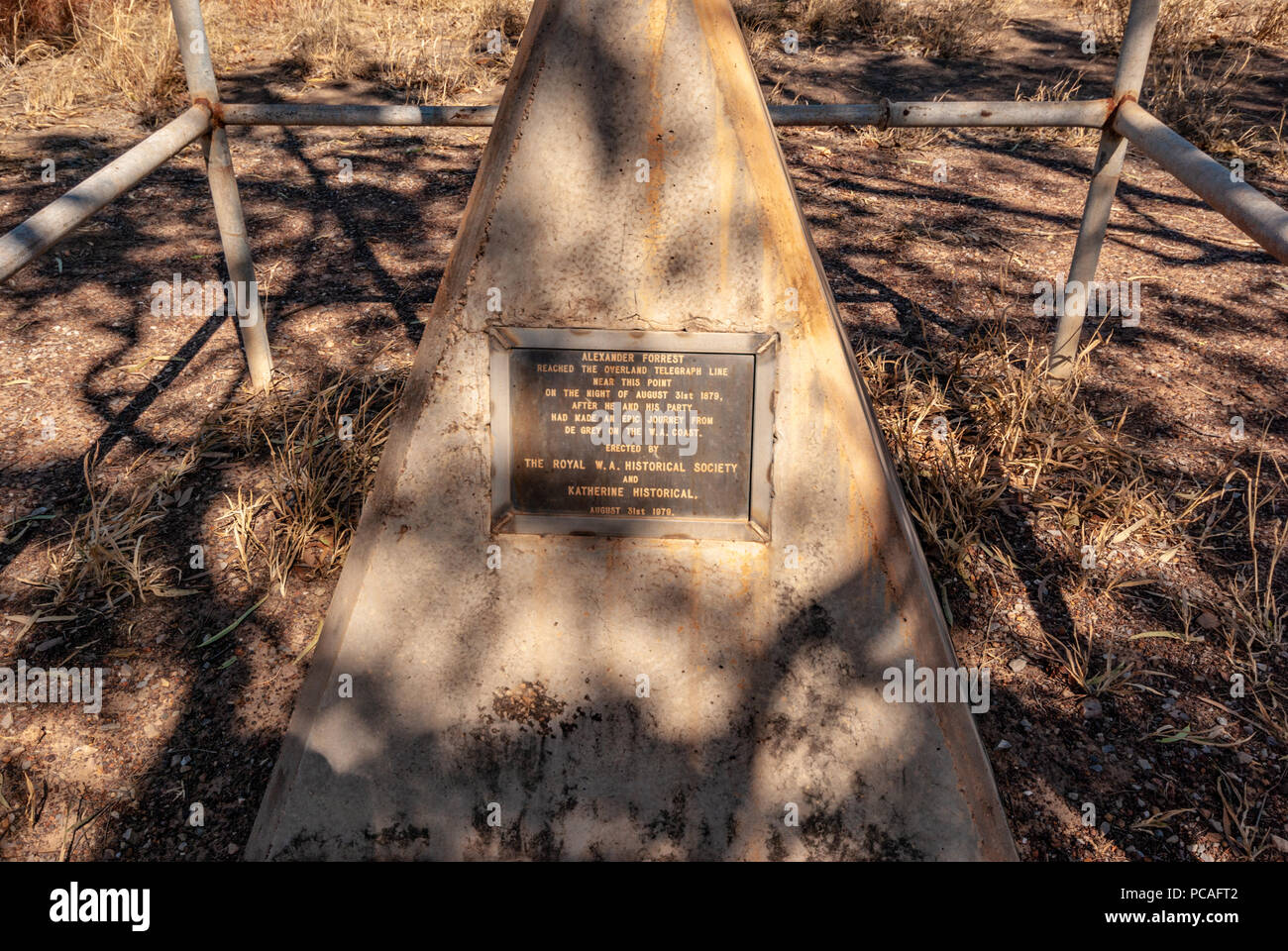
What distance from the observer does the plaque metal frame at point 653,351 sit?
5.74 ft

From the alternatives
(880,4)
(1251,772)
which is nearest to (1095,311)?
(1251,772)

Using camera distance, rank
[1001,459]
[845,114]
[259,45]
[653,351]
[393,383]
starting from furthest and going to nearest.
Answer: [259,45]
[393,383]
[1001,459]
[845,114]
[653,351]

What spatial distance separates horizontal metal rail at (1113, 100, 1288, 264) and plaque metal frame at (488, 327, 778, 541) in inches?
33.2

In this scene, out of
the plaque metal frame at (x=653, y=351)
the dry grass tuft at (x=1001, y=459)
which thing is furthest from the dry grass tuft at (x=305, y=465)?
the dry grass tuft at (x=1001, y=459)

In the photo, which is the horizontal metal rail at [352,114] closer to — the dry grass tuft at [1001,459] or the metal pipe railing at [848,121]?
the metal pipe railing at [848,121]

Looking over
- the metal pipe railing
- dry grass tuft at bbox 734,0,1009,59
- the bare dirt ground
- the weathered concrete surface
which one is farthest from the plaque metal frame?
dry grass tuft at bbox 734,0,1009,59

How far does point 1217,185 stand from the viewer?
180 centimetres

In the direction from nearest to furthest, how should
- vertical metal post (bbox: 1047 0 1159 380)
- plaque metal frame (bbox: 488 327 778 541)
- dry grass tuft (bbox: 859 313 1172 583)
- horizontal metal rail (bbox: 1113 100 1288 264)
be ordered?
horizontal metal rail (bbox: 1113 100 1288 264) < plaque metal frame (bbox: 488 327 778 541) < vertical metal post (bbox: 1047 0 1159 380) < dry grass tuft (bbox: 859 313 1172 583)

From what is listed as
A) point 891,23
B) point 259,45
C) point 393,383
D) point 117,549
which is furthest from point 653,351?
point 891,23

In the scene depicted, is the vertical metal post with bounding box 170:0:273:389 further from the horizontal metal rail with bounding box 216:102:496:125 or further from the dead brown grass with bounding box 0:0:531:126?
the dead brown grass with bounding box 0:0:531:126

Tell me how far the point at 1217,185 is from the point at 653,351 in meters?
1.14

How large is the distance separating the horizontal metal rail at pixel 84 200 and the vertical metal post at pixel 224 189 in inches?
8.7

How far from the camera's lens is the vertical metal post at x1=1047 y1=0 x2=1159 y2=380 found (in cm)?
254

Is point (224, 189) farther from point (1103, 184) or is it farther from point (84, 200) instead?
point (1103, 184)
